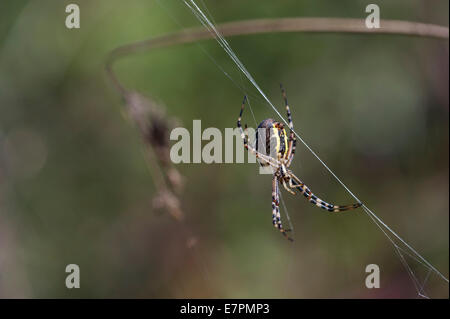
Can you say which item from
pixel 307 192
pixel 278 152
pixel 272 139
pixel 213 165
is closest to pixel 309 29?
pixel 272 139

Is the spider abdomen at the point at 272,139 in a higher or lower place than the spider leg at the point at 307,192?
higher

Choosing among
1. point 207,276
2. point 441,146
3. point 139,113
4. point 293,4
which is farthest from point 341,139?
point 139,113

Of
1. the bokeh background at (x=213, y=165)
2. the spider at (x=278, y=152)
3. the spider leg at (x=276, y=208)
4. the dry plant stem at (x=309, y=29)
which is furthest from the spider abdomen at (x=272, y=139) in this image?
the bokeh background at (x=213, y=165)

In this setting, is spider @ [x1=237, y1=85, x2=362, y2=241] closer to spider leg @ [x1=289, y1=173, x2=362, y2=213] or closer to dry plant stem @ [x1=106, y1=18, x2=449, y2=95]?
spider leg @ [x1=289, y1=173, x2=362, y2=213]

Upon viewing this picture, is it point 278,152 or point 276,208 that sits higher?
point 278,152

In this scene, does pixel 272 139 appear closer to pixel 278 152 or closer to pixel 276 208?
pixel 278 152

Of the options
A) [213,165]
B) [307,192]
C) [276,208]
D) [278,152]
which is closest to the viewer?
[278,152]

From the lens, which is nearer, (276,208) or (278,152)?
(278,152)

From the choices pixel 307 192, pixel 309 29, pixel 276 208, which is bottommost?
pixel 276 208

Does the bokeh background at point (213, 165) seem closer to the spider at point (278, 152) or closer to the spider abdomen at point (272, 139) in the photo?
the spider at point (278, 152)
